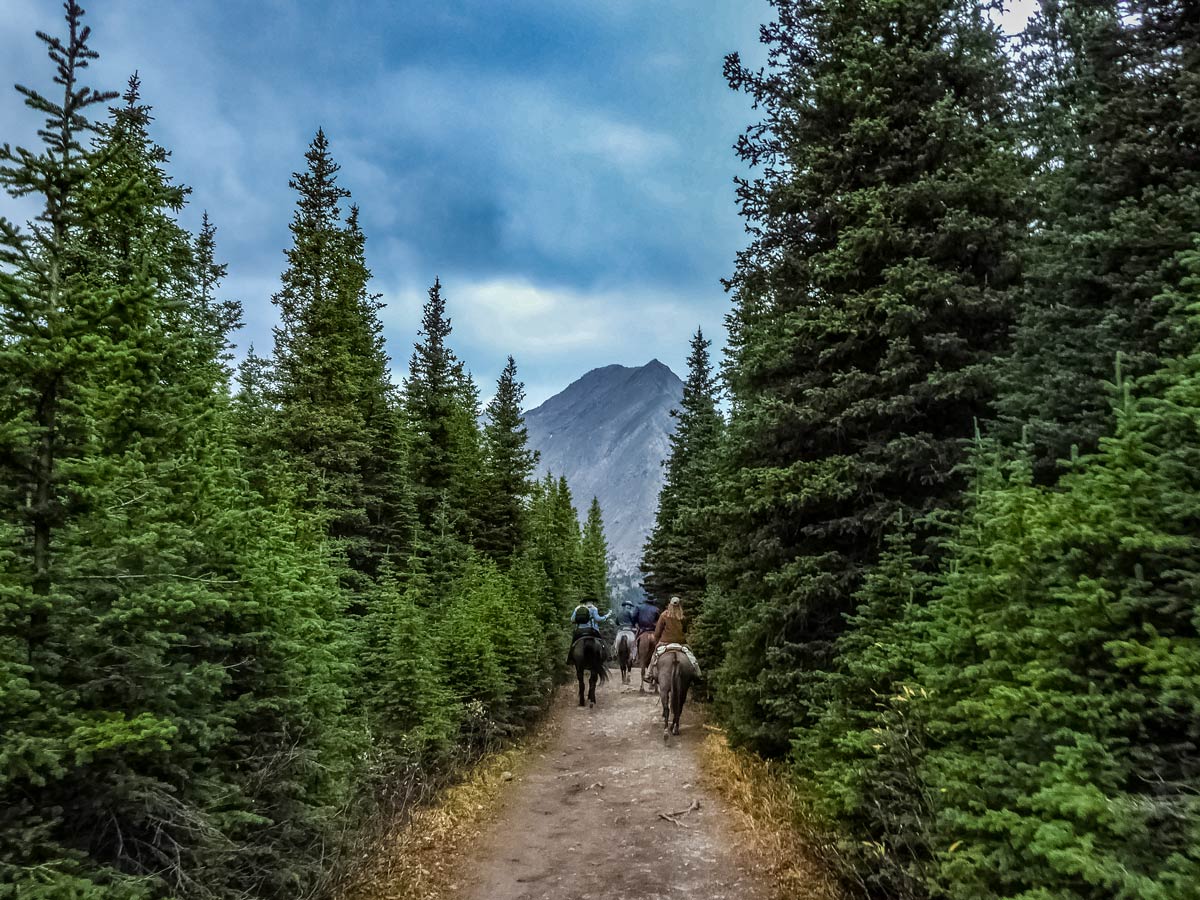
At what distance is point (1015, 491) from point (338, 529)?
16.3 metres

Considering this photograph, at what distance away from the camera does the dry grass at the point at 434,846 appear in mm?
7172

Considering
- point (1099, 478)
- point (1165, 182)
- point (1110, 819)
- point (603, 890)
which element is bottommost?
point (603, 890)

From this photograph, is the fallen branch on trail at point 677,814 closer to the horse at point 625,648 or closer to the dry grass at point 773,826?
the dry grass at point 773,826

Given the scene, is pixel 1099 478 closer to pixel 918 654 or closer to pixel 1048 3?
pixel 918 654

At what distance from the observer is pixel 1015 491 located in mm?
4762

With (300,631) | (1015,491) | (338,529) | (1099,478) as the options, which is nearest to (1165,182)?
(1015,491)

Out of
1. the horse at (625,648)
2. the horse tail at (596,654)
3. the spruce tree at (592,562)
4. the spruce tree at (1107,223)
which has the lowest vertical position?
the horse at (625,648)

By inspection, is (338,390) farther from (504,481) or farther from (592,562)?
(592,562)

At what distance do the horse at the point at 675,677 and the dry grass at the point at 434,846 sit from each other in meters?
4.14

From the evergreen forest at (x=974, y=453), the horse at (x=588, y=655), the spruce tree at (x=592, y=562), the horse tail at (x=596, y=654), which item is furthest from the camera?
the spruce tree at (x=592, y=562)

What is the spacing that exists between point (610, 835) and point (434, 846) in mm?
2302


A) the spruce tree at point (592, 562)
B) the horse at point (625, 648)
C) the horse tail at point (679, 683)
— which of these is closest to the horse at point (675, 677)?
the horse tail at point (679, 683)

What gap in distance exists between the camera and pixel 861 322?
889 centimetres

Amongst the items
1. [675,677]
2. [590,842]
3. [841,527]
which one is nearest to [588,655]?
[675,677]
